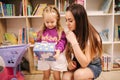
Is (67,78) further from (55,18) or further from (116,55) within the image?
(116,55)

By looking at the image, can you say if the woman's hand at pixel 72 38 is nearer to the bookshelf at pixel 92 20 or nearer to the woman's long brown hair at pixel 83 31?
the woman's long brown hair at pixel 83 31

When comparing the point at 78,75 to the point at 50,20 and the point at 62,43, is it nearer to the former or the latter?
the point at 62,43

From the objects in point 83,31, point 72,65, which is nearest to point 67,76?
point 72,65

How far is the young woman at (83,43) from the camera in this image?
1.46 metres

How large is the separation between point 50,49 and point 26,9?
3.55ft

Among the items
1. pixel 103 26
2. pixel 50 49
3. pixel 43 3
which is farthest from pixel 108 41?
pixel 50 49

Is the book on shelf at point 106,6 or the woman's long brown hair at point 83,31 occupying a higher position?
the book on shelf at point 106,6

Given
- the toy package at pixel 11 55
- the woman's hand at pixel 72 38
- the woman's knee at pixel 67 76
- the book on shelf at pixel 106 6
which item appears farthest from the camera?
the book on shelf at pixel 106 6

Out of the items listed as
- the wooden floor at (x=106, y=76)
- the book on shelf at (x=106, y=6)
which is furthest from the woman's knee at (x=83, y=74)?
the book on shelf at (x=106, y=6)

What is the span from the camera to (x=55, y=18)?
1685 millimetres

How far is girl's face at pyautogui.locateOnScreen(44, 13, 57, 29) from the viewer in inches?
65.3

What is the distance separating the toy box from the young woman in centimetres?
17

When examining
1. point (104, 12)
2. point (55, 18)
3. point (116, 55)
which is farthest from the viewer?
point (116, 55)

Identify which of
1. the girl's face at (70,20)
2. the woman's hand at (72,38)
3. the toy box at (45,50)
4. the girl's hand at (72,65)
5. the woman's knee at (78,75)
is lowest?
the woman's knee at (78,75)
